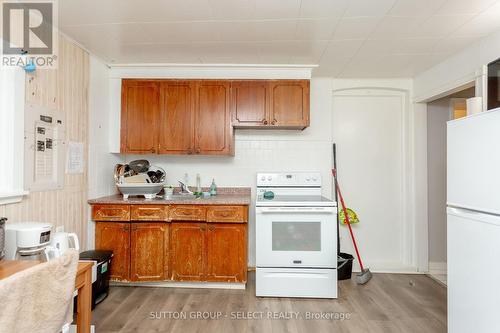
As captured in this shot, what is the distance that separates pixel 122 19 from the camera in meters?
2.14

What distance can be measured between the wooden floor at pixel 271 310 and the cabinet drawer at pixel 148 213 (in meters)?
0.72

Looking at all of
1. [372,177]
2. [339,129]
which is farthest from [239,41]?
[372,177]

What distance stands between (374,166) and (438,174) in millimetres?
734

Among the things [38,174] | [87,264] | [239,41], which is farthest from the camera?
[239,41]

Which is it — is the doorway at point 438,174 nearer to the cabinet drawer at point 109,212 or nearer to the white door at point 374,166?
the white door at point 374,166

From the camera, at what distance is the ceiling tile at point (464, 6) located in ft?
6.10

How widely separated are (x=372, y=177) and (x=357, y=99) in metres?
1.01

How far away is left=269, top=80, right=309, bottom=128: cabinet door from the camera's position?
3.03 metres

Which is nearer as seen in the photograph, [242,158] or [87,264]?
[87,264]

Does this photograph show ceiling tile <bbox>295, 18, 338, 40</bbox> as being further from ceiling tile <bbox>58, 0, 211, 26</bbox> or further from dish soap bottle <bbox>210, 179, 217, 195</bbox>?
dish soap bottle <bbox>210, 179, 217, 195</bbox>

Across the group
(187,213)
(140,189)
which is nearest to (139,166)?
(140,189)

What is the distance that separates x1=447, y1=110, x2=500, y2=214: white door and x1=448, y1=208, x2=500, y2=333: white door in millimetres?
81

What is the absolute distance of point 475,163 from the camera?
1.59m

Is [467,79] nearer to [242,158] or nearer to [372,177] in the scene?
[372,177]
